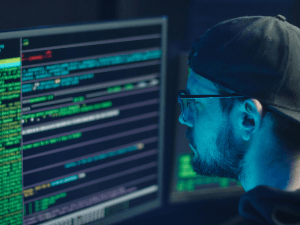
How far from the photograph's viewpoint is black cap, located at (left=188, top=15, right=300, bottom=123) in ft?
2.17

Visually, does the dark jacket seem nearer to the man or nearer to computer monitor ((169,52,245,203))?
the man

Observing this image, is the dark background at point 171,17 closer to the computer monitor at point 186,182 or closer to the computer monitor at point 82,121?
the computer monitor at point 186,182

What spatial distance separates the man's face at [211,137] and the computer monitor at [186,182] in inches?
12.7

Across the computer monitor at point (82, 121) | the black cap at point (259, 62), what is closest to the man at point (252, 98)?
the black cap at point (259, 62)

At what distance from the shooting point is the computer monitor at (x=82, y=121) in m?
0.80

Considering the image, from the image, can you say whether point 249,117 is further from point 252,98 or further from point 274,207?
point 274,207

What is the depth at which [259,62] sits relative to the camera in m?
0.66

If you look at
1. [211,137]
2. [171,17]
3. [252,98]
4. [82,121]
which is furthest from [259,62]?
[171,17]

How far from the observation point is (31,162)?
0.85m

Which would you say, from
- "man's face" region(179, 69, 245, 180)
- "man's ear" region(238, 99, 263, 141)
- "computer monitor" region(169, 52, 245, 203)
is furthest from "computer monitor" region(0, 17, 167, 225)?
"man's ear" region(238, 99, 263, 141)

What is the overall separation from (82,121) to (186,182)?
1.44 feet

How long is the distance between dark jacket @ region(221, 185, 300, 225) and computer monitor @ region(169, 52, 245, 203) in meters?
0.55

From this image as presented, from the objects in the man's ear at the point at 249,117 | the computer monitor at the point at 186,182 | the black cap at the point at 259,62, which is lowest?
the computer monitor at the point at 186,182

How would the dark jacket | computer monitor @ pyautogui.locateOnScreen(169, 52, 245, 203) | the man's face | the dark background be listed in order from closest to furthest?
the dark jacket
the man's face
the dark background
computer monitor @ pyautogui.locateOnScreen(169, 52, 245, 203)
